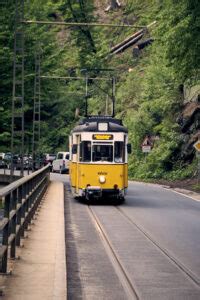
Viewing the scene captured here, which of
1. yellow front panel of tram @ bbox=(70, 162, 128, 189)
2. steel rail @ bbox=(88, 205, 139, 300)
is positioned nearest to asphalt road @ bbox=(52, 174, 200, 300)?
steel rail @ bbox=(88, 205, 139, 300)

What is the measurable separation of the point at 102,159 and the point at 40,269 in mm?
18553

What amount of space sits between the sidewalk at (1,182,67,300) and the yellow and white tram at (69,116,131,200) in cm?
1064

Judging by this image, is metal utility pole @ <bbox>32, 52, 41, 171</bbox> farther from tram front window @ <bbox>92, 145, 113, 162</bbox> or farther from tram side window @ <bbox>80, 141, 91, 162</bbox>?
tram front window @ <bbox>92, 145, 113, 162</bbox>

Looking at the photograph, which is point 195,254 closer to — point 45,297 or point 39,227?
point 39,227

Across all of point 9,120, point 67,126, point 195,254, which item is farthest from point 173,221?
point 67,126

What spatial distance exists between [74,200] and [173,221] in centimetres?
1089

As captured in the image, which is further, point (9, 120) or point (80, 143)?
point (9, 120)

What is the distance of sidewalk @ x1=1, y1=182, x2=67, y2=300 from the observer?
958 cm

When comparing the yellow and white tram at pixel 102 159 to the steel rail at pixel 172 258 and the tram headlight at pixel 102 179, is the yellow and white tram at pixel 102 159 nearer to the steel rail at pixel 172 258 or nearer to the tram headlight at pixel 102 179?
the tram headlight at pixel 102 179

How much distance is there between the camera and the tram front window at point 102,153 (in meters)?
30.2

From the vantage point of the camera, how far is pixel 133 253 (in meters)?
15.4

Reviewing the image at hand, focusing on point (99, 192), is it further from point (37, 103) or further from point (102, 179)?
point (37, 103)

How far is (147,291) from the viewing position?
36.1 feet

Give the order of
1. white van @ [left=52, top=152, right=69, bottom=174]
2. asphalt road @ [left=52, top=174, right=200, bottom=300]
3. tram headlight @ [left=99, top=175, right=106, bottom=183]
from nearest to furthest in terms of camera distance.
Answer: asphalt road @ [left=52, top=174, right=200, bottom=300] < tram headlight @ [left=99, top=175, right=106, bottom=183] < white van @ [left=52, top=152, right=69, bottom=174]
